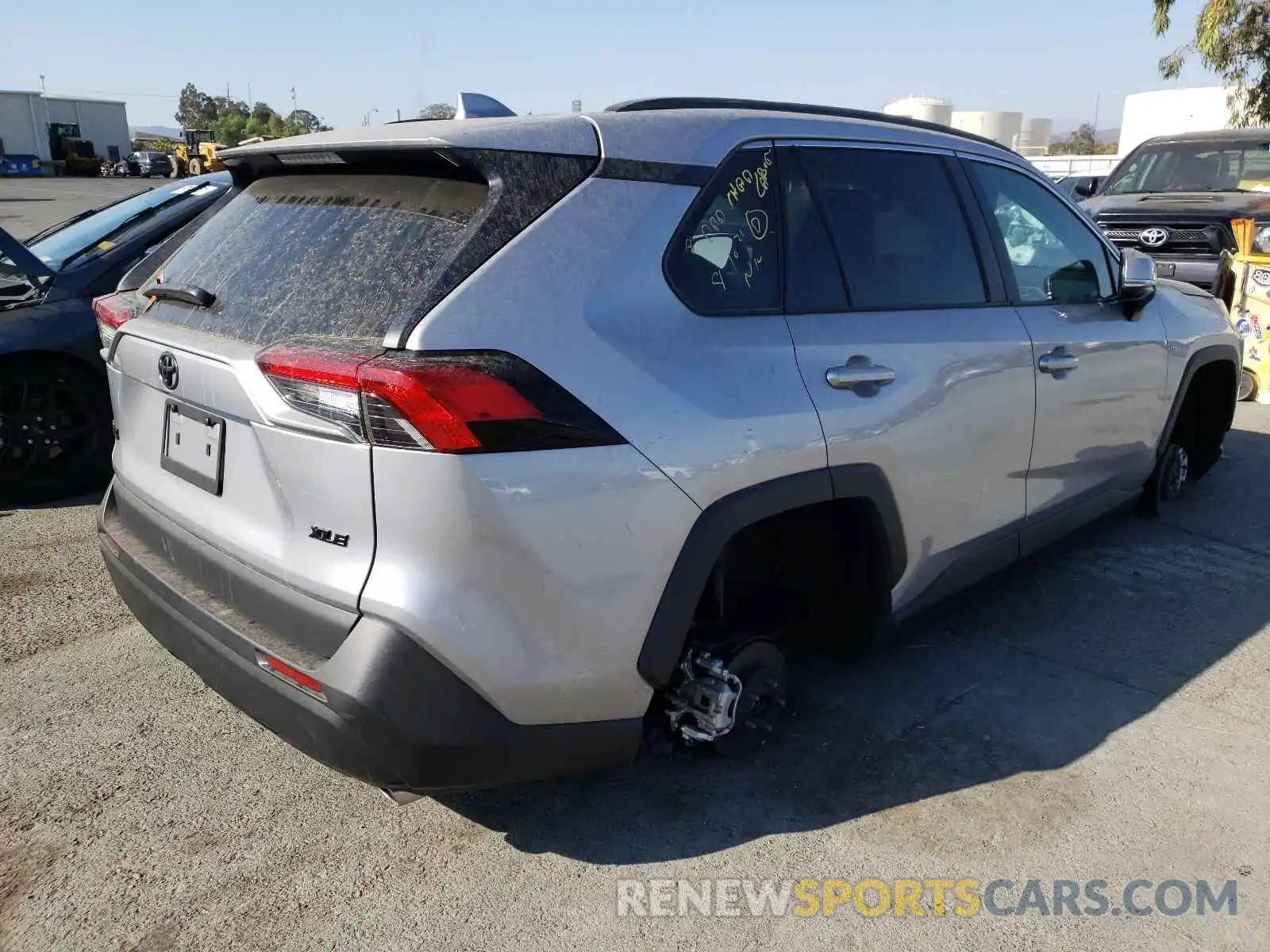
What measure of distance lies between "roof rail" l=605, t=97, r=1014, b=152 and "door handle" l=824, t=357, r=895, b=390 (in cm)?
78

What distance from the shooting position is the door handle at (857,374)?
8.88 ft

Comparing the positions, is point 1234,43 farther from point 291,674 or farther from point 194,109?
point 194,109

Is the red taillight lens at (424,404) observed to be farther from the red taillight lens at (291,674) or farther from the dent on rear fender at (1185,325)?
the dent on rear fender at (1185,325)

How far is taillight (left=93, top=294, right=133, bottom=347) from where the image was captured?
287 centimetres

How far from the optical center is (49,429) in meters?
5.07

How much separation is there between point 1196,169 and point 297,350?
10279mm

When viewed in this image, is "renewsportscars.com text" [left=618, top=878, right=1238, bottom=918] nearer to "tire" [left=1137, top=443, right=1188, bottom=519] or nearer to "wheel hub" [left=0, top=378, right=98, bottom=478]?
"tire" [left=1137, top=443, right=1188, bottom=519]

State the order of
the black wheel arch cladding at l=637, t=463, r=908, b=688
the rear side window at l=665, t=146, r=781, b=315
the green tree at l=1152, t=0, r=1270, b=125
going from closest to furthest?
the black wheel arch cladding at l=637, t=463, r=908, b=688 < the rear side window at l=665, t=146, r=781, b=315 < the green tree at l=1152, t=0, r=1270, b=125

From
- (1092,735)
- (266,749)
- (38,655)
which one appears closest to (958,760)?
(1092,735)

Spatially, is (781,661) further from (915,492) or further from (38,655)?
(38,655)

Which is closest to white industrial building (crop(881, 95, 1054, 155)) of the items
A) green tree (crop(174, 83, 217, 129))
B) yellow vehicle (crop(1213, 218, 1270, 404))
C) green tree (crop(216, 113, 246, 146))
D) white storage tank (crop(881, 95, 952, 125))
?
white storage tank (crop(881, 95, 952, 125))

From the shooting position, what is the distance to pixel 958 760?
9.91 ft

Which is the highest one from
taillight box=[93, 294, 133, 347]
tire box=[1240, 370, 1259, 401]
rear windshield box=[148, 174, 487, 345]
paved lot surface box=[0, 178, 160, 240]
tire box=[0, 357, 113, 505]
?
rear windshield box=[148, 174, 487, 345]

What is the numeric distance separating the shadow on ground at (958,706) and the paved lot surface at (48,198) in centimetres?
1437
